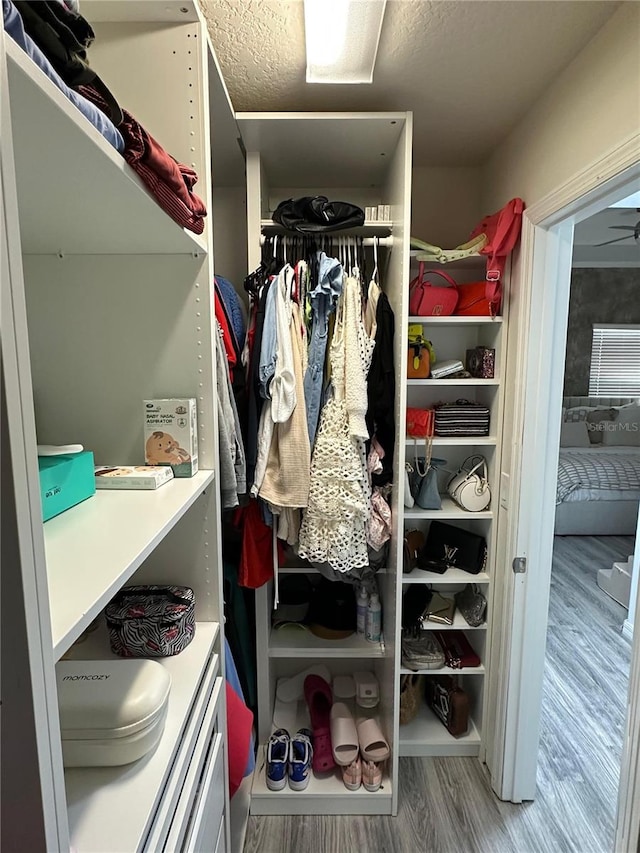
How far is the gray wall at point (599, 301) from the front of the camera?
520 centimetres

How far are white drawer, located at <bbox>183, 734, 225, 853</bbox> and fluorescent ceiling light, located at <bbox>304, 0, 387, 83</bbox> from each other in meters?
1.69

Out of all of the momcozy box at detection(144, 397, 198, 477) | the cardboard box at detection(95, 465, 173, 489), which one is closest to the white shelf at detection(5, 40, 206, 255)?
the momcozy box at detection(144, 397, 198, 477)

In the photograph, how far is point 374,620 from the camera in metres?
1.76

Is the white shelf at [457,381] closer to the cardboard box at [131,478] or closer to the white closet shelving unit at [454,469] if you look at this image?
the white closet shelving unit at [454,469]

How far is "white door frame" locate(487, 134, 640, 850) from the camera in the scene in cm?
148

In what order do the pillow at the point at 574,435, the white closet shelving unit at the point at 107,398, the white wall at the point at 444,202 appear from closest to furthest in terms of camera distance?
the white closet shelving unit at the point at 107,398, the white wall at the point at 444,202, the pillow at the point at 574,435

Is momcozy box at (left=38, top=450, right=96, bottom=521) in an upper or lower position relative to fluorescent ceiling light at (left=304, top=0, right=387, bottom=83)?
lower

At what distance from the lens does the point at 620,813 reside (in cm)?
104

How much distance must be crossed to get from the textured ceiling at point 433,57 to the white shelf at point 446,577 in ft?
5.60

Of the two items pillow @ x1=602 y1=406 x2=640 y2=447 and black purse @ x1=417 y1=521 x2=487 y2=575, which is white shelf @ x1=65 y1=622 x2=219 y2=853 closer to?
black purse @ x1=417 y1=521 x2=487 y2=575

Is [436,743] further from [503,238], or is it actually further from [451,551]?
[503,238]

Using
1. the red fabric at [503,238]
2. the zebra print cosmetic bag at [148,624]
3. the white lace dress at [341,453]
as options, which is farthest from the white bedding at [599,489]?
the zebra print cosmetic bag at [148,624]

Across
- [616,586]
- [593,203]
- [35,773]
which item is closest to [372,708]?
[35,773]

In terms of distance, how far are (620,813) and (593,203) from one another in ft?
5.13
